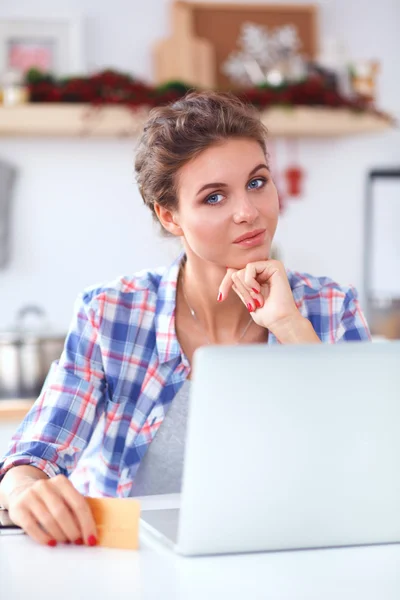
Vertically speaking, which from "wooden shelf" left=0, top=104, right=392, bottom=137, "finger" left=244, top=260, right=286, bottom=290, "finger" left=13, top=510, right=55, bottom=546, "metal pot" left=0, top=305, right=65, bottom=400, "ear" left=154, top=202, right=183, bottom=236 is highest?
"wooden shelf" left=0, top=104, right=392, bottom=137

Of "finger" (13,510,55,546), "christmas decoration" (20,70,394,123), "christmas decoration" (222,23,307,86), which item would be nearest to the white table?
"finger" (13,510,55,546)

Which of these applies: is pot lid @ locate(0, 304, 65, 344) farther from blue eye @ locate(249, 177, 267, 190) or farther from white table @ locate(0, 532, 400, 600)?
white table @ locate(0, 532, 400, 600)

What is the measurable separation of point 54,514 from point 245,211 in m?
0.69

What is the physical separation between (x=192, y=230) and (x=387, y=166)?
8.19ft

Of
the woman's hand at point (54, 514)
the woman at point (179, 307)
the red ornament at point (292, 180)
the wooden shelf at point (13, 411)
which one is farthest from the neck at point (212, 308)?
the red ornament at point (292, 180)

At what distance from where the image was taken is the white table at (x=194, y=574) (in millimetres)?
891

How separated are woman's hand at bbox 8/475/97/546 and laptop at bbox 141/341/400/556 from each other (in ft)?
0.47

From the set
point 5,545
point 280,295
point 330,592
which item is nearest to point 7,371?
point 280,295

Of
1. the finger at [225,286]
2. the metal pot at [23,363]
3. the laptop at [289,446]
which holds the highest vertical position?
the finger at [225,286]

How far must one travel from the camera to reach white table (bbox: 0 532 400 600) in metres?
0.89

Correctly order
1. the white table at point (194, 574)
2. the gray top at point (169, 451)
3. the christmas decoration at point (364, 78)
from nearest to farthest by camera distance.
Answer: the white table at point (194, 574) < the gray top at point (169, 451) < the christmas decoration at point (364, 78)

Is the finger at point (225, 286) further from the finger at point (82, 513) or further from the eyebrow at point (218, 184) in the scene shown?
the finger at point (82, 513)

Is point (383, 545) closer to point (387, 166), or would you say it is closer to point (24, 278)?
point (24, 278)

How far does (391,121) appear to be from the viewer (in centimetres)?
372
